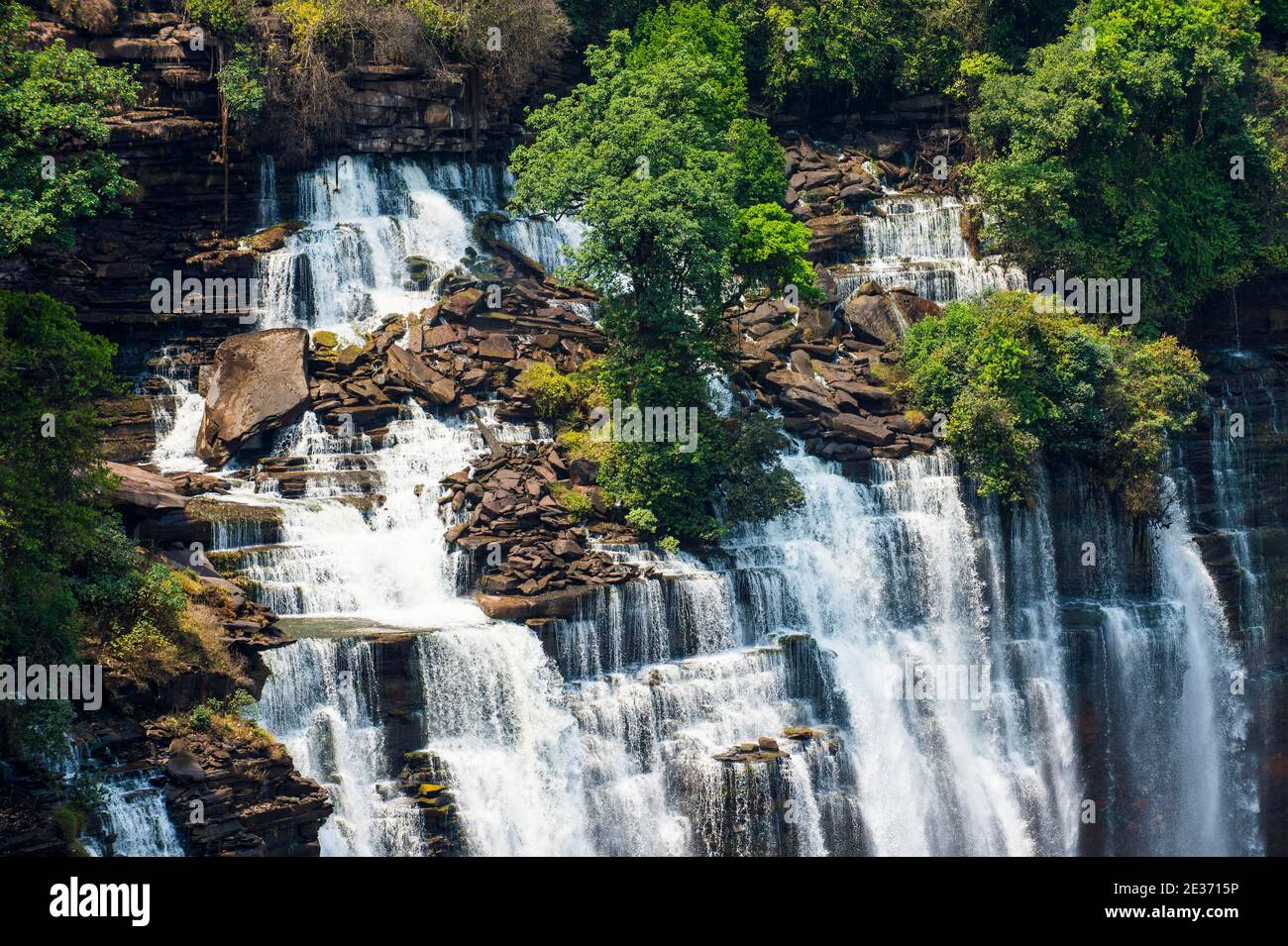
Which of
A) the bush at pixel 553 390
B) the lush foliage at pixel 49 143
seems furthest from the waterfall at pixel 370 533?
the lush foliage at pixel 49 143

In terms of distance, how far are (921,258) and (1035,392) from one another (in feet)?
26.0

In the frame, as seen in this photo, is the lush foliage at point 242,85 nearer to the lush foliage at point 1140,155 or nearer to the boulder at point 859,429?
the boulder at point 859,429

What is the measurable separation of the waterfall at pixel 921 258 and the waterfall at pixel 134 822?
2717 cm

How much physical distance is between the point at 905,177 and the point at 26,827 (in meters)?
36.6

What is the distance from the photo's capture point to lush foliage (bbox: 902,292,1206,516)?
48.1 meters

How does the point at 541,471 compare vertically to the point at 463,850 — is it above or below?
above

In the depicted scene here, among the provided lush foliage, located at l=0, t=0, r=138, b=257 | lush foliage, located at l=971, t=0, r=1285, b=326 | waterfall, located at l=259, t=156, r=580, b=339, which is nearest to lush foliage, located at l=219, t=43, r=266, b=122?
waterfall, located at l=259, t=156, r=580, b=339

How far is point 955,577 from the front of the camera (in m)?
47.5

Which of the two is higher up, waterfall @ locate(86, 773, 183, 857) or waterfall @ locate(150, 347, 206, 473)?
waterfall @ locate(150, 347, 206, 473)

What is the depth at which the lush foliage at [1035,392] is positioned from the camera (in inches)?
1895

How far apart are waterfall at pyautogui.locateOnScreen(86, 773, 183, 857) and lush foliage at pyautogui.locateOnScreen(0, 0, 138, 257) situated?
45.6 feet

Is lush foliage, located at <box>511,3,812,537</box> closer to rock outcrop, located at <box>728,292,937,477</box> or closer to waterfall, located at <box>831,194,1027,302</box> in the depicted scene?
rock outcrop, located at <box>728,292,937,477</box>

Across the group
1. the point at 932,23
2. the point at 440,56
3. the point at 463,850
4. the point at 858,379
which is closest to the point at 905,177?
the point at 932,23

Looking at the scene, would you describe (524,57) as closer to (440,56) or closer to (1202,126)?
(440,56)
